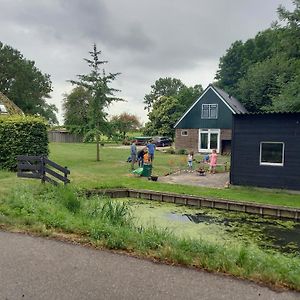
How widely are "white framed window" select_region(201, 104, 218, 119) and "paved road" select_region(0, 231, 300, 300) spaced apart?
95.1 feet

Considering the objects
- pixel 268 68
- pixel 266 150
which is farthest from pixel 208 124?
pixel 266 150

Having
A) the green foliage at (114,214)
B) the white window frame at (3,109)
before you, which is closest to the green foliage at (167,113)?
the white window frame at (3,109)

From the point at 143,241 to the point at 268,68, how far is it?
44061 mm

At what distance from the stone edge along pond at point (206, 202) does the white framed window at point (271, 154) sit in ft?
10.5

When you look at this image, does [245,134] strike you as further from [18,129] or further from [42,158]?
[18,129]

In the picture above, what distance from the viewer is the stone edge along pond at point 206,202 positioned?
10.9 metres

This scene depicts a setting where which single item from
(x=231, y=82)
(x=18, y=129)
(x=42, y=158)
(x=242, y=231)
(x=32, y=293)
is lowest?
(x=242, y=231)

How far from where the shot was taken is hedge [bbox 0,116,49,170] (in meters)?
15.6

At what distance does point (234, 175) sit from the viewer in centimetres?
1454

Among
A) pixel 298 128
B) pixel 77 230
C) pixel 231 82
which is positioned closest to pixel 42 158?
pixel 77 230

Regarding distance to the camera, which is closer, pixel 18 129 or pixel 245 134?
pixel 245 134

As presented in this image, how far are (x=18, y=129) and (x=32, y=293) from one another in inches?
523

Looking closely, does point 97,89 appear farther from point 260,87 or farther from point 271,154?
point 260,87

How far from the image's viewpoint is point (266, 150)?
14047mm
